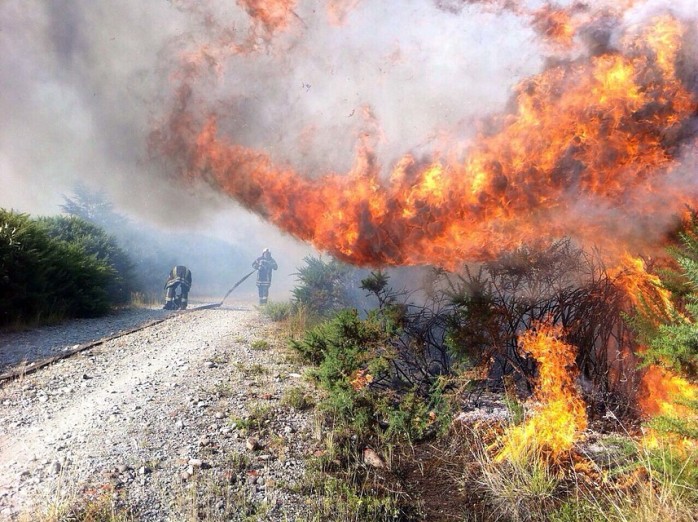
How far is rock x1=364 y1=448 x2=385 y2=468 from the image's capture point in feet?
15.3

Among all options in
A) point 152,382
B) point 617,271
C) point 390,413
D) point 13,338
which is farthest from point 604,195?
point 13,338

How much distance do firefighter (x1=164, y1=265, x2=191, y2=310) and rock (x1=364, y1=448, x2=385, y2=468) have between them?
1520cm

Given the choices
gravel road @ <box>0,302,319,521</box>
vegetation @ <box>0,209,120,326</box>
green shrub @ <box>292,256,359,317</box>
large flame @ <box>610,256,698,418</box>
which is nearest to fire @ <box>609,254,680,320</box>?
large flame @ <box>610,256,698,418</box>

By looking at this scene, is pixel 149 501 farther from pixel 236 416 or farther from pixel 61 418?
pixel 61 418

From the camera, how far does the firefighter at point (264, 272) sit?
67.8 feet

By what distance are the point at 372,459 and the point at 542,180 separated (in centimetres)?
387

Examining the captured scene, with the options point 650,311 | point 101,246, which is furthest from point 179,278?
point 650,311

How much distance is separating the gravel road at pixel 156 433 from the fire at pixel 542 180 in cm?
273

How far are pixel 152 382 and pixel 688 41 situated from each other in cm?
844

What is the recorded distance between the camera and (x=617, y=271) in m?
5.84

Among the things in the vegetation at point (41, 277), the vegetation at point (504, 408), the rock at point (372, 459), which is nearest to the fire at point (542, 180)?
the vegetation at point (504, 408)

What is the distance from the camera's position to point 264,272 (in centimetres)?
2088

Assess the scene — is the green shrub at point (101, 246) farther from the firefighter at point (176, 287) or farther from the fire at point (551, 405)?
the fire at point (551, 405)

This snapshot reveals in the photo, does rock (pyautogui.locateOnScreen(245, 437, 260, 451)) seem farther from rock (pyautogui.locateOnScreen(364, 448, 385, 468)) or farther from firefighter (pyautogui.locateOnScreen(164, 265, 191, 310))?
firefighter (pyautogui.locateOnScreen(164, 265, 191, 310))
